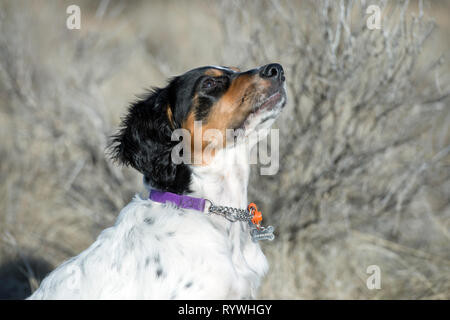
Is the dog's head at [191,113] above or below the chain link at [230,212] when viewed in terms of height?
above

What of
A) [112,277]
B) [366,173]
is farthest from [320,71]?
[112,277]

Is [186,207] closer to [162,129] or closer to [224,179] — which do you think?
[224,179]

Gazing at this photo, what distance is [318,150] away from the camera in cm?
464

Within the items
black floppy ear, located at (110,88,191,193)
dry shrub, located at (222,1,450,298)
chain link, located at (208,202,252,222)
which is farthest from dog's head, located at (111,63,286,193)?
dry shrub, located at (222,1,450,298)

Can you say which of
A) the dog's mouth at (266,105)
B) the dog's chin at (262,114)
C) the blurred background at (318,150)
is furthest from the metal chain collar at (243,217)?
the blurred background at (318,150)

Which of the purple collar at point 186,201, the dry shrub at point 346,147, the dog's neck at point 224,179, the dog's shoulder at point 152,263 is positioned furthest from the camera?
the dry shrub at point 346,147

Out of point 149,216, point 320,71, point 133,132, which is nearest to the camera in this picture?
point 149,216

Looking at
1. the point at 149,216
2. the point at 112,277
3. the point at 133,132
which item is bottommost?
the point at 112,277

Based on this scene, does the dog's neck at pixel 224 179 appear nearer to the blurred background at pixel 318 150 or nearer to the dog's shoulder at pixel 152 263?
the dog's shoulder at pixel 152 263

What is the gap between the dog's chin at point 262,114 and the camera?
2963mm

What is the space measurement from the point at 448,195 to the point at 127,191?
10.4 ft

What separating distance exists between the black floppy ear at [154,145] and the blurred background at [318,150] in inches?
61.7
